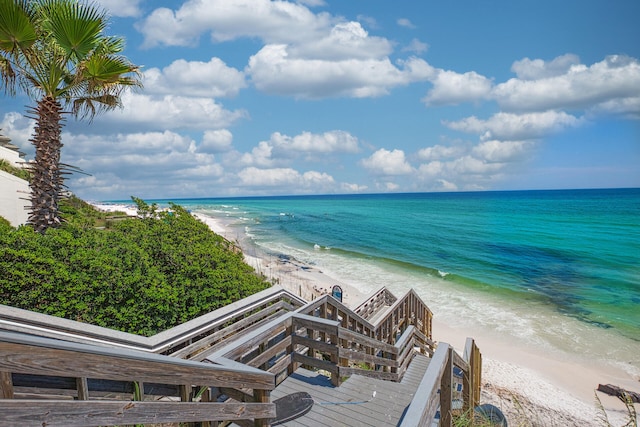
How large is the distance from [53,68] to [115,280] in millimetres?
6741

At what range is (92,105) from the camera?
1138cm

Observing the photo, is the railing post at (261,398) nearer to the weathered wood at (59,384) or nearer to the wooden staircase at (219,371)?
the wooden staircase at (219,371)

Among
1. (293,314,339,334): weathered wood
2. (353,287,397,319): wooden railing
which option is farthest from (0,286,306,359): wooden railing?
(353,287,397,319): wooden railing

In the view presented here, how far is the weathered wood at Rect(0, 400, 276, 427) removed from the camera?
1.53 m

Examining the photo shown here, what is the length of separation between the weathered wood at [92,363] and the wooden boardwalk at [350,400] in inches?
97.2

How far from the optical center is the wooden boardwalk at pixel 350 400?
15.5ft

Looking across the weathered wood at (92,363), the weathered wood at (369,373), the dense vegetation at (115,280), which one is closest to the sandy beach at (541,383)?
the weathered wood at (369,373)

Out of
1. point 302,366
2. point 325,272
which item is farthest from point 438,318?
point 302,366

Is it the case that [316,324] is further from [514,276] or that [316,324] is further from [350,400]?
[514,276]

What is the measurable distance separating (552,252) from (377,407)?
41240 mm

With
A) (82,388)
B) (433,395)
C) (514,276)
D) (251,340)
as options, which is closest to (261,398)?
(251,340)

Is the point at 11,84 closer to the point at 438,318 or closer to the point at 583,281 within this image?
the point at 438,318

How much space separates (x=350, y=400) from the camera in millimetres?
5203

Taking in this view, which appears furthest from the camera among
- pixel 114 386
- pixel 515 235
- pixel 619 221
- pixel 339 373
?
pixel 619 221
